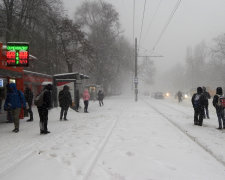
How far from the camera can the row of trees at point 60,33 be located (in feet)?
65.3

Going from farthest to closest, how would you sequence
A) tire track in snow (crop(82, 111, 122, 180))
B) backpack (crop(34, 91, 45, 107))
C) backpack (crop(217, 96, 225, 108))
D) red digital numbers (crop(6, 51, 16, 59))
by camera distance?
1. red digital numbers (crop(6, 51, 16, 59))
2. backpack (crop(217, 96, 225, 108))
3. backpack (crop(34, 91, 45, 107))
4. tire track in snow (crop(82, 111, 122, 180))

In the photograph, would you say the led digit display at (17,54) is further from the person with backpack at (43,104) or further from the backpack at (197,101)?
the backpack at (197,101)

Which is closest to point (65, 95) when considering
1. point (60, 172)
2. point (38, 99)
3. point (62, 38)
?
point (38, 99)

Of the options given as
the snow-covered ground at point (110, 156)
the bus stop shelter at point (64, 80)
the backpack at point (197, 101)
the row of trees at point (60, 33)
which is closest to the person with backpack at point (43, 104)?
the snow-covered ground at point (110, 156)

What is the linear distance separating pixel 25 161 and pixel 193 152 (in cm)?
380

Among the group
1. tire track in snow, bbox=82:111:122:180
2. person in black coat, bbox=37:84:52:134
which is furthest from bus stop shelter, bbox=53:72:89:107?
tire track in snow, bbox=82:111:122:180

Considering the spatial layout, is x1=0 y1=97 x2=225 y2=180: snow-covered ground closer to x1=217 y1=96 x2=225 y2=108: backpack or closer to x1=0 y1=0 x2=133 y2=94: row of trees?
x1=217 y1=96 x2=225 y2=108: backpack

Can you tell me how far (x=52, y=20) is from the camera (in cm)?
2131

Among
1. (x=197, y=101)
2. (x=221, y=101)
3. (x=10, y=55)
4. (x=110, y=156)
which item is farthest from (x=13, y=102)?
(x=221, y=101)

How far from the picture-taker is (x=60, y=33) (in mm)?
23984

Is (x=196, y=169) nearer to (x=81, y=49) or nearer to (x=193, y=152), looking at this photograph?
(x=193, y=152)

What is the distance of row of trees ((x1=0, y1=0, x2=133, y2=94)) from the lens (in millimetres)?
19906

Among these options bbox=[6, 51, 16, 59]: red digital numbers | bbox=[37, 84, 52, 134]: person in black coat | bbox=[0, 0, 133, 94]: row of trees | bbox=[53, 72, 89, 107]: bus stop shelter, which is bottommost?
bbox=[37, 84, 52, 134]: person in black coat

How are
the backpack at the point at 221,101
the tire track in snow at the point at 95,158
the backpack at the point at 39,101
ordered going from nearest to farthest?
the tire track in snow at the point at 95,158 < the backpack at the point at 39,101 < the backpack at the point at 221,101
